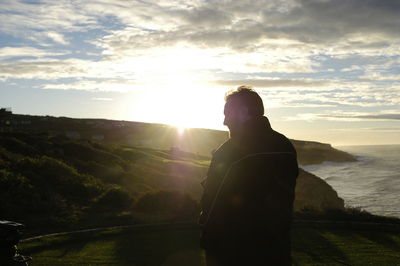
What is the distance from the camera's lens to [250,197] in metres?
4.02

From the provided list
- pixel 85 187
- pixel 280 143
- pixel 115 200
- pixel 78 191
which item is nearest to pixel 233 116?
pixel 280 143

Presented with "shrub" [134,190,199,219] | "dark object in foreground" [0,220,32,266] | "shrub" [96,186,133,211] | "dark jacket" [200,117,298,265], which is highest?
"dark jacket" [200,117,298,265]

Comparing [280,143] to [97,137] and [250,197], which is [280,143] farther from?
[97,137]

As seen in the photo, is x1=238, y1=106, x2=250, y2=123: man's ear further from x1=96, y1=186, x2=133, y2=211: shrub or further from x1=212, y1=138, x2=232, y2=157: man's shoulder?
x1=96, y1=186, x2=133, y2=211: shrub

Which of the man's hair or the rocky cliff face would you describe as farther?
the rocky cliff face

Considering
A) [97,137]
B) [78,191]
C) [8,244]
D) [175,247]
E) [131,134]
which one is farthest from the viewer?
[131,134]

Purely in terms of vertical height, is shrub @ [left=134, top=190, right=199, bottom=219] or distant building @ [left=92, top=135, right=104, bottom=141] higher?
distant building @ [left=92, top=135, right=104, bottom=141]

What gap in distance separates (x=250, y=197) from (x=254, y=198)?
0.04 m

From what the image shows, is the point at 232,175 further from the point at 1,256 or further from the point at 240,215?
the point at 1,256

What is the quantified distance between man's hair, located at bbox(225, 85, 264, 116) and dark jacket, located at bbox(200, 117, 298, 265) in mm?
128

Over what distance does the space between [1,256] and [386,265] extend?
27.1 feet

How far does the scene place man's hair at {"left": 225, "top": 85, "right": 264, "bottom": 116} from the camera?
4285 mm

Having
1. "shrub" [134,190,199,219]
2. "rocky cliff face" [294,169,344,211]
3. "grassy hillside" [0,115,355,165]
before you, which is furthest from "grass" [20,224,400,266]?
"grassy hillside" [0,115,355,165]

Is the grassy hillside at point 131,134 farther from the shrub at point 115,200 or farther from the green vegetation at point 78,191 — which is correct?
the shrub at point 115,200
